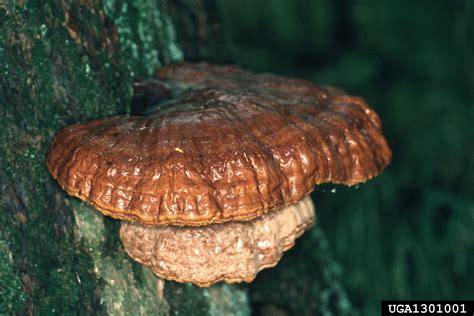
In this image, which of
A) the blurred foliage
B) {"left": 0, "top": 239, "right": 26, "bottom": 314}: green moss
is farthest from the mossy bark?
the blurred foliage

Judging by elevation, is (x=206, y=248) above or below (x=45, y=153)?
below

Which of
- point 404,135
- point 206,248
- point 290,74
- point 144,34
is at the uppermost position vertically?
point 144,34

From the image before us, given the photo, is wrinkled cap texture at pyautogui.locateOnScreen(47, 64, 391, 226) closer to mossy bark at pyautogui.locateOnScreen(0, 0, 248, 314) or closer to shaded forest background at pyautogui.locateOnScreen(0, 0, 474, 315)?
A: mossy bark at pyautogui.locateOnScreen(0, 0, 248, 314)

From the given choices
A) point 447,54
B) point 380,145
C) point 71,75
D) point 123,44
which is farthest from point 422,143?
point 71,75

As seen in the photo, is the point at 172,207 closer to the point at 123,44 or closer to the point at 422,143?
the point at 123,44

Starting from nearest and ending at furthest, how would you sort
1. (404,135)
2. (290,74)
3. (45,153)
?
(45,153) < (404,135) < (290,74)

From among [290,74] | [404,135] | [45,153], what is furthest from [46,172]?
[290,74]

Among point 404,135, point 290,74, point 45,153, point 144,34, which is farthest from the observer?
point 290,74

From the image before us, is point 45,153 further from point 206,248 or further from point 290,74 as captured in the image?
point 290,74
